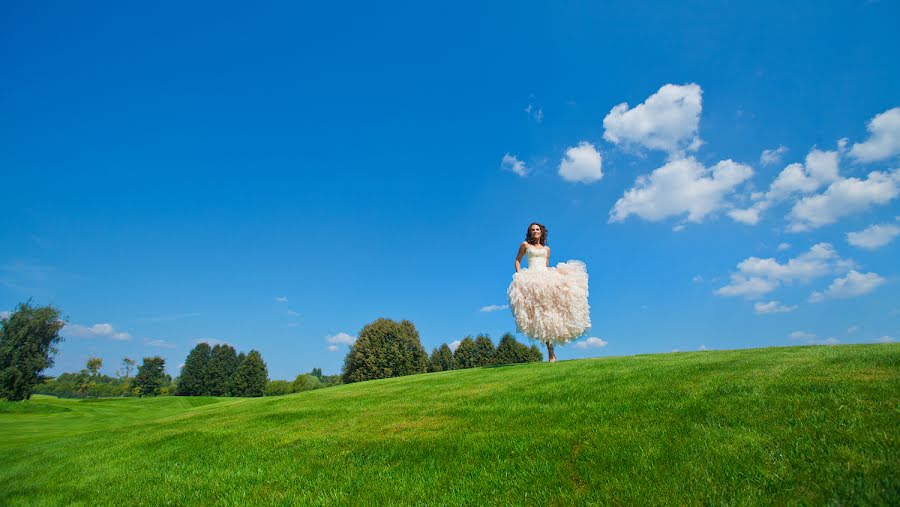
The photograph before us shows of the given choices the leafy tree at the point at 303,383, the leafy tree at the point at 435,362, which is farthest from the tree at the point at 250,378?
the leafy tree at the point at 435,362

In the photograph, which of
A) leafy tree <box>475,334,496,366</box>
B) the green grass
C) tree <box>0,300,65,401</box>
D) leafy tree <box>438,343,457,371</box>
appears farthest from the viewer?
leafy tree <box>438,343,457,371</box>

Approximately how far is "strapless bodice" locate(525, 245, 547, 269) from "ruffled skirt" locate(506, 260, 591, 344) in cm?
43

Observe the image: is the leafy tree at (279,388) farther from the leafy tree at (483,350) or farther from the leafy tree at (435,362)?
the leafy tree at (483,350)

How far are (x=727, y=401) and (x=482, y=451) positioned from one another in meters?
3.62

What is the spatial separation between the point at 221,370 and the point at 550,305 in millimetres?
84564

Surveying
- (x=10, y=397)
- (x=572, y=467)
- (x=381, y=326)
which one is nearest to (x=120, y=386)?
(x=10, y=397)

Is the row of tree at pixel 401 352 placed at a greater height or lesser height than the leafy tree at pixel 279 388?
greater

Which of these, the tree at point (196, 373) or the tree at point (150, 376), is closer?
the tree at point (196, 373)

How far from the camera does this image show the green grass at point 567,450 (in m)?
3.86

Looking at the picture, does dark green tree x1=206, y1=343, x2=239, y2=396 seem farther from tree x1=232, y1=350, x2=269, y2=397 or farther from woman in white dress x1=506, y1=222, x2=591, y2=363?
woman in white dress x1=506, y1=222, x2=591, y2=363

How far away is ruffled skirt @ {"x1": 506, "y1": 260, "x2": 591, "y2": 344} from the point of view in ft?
55.4

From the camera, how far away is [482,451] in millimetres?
5586

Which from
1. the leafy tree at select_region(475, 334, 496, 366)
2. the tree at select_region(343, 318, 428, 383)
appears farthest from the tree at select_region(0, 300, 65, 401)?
the leafy tree at select_region(475, 334, 496, 366)

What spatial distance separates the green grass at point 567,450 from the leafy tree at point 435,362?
61.6m
